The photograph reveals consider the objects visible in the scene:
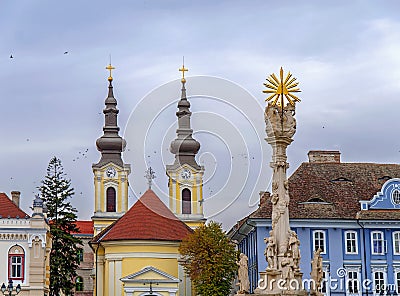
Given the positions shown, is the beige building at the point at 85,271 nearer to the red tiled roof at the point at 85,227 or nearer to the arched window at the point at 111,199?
the red tiled roof at the point at 85,227

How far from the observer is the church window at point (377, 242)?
56281 mm

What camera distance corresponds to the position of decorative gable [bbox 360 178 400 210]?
56500 millimetres

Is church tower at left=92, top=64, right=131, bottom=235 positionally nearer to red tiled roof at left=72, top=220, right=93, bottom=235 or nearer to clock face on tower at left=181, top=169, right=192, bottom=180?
clock face on tower at left=181, top=169, right=192, bottom=180

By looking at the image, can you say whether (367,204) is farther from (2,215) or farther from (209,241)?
(2,215)

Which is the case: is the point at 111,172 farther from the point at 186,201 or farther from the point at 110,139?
the point at 186,201

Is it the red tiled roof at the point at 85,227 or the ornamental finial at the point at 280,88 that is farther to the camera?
the red tiled roof at the point at 85,227

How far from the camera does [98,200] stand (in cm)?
8481

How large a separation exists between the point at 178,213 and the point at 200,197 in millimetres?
2562

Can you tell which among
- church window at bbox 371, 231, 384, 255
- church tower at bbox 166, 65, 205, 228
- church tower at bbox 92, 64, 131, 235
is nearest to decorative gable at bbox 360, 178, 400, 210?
church window at bbox 371, 231, 384, 255

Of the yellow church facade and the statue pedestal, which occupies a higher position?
the yellow church facade

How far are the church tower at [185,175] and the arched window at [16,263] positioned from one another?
2607cm

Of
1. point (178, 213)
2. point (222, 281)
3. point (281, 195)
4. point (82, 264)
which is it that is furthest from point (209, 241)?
point (82, 264)

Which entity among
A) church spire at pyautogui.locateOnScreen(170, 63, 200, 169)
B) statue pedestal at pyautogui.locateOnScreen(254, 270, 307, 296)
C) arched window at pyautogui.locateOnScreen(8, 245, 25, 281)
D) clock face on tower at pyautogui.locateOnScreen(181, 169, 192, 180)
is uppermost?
church spire at pyautogui.locateOnScreen(170, 63, 200, 169)

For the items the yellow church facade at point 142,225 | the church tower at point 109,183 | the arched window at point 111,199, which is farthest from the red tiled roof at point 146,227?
the arched window at point 111,199
